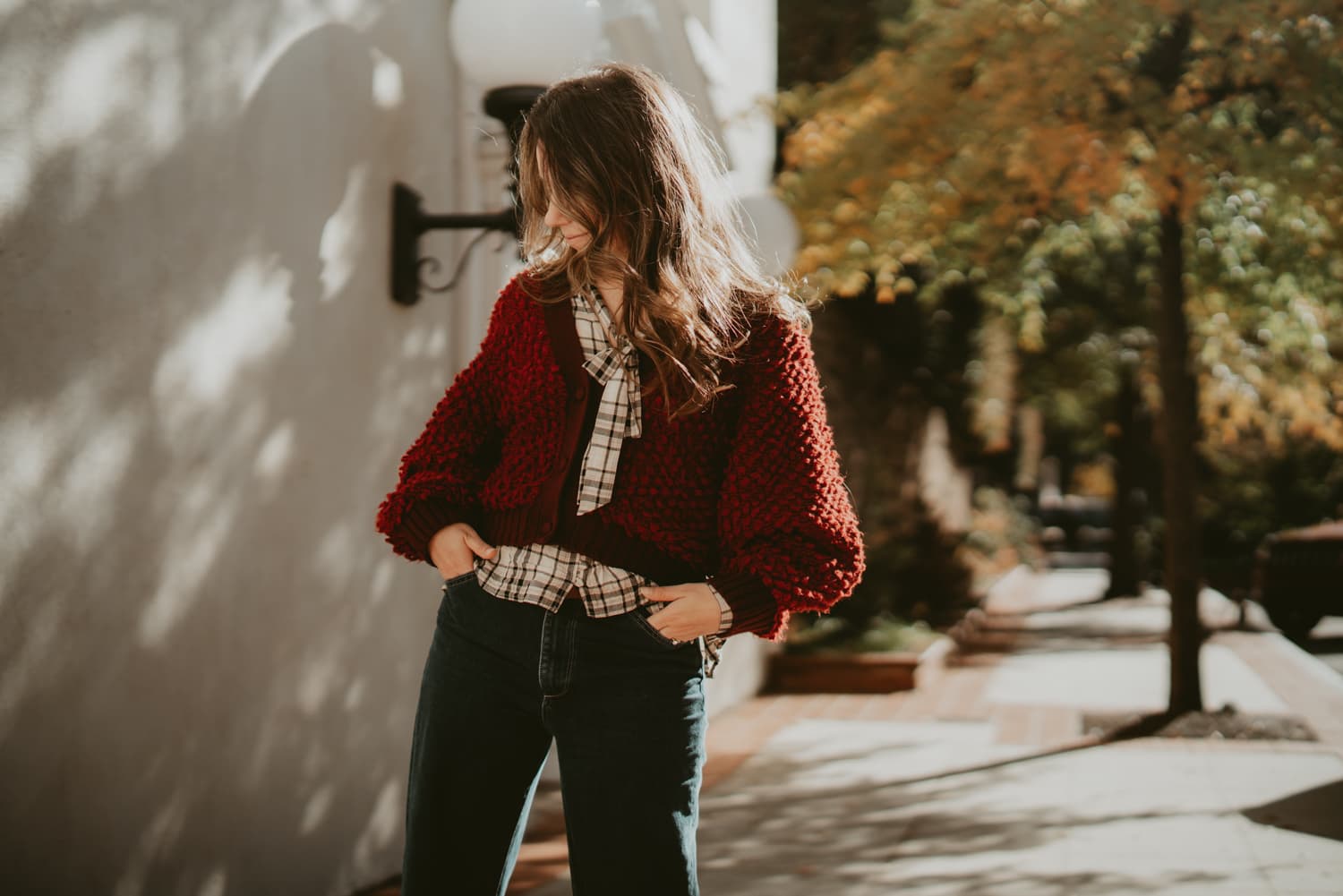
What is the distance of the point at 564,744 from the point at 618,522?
0.33m

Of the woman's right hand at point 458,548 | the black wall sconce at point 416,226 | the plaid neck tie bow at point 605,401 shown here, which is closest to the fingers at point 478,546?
the woman's right hand at point 458,548

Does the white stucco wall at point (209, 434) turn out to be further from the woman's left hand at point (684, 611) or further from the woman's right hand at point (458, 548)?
the woman's left hand at point (684, 611)

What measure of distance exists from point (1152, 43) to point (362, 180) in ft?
16.0

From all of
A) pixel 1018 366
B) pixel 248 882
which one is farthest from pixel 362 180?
pixel 1018 366

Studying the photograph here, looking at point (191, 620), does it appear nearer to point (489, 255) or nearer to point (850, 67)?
point (489, 255)

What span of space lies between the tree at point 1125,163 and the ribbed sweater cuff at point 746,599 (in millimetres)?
5177

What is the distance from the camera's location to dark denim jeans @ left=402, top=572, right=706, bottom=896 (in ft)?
5.84

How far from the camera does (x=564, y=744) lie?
1810mm

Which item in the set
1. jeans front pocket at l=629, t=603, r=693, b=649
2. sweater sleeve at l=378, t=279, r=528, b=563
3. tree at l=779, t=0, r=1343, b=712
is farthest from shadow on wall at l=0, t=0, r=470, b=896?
tree at l=779, t=0, r=1343, b=712

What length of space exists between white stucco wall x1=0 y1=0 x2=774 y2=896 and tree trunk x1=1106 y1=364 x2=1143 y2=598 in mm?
13724

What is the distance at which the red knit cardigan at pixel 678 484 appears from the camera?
182cm

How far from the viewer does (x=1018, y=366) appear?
17.5 meters

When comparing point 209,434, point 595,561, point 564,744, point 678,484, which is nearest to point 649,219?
point 678,484

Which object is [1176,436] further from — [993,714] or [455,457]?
[455,457]
